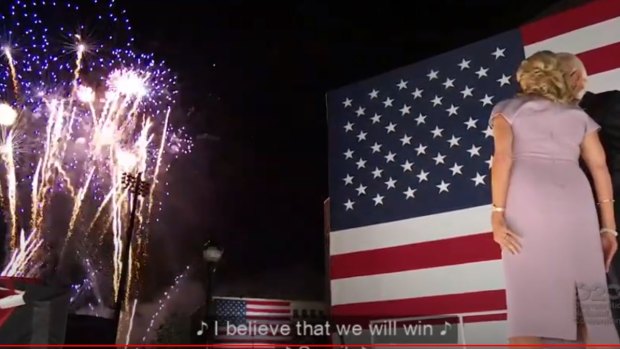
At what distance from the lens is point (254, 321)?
292 inches

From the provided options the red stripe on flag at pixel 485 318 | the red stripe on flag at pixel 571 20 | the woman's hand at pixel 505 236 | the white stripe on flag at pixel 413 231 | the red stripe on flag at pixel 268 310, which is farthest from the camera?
the red stripe on flag at pixel 268 310

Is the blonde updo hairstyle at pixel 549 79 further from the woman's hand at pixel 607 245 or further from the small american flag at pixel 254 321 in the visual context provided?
the small american flag at pixel 254 321

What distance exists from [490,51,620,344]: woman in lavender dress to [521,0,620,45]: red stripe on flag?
151 cm

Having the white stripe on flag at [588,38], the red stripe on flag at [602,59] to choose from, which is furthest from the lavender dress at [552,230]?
the white stripe on flag at [588,38]

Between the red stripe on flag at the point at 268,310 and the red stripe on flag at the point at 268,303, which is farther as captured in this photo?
the red stripe on flag at the point at 268,303

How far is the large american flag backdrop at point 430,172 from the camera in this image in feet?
17.4

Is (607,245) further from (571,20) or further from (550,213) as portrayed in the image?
(571,20)

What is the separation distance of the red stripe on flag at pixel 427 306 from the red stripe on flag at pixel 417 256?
1.01ft

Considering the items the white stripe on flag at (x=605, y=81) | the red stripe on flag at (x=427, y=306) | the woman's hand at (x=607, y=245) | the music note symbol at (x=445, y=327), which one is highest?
the white stripe on flag at (x=605, y=81)

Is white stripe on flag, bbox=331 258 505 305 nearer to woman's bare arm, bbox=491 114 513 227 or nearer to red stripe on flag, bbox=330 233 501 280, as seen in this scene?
red stripe on flag, bbox=330 233 501 280

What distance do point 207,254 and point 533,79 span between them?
246 inches

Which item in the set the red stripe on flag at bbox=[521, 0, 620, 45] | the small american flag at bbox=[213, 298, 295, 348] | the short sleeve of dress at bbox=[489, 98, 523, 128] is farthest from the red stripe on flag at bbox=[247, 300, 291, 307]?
the short sleeve of dress at bbox=[489, 98, 523, 128]

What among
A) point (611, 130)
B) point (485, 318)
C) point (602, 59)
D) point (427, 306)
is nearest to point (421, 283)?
point (427, 306)

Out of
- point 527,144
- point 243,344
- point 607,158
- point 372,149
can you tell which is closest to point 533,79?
point 527,144
